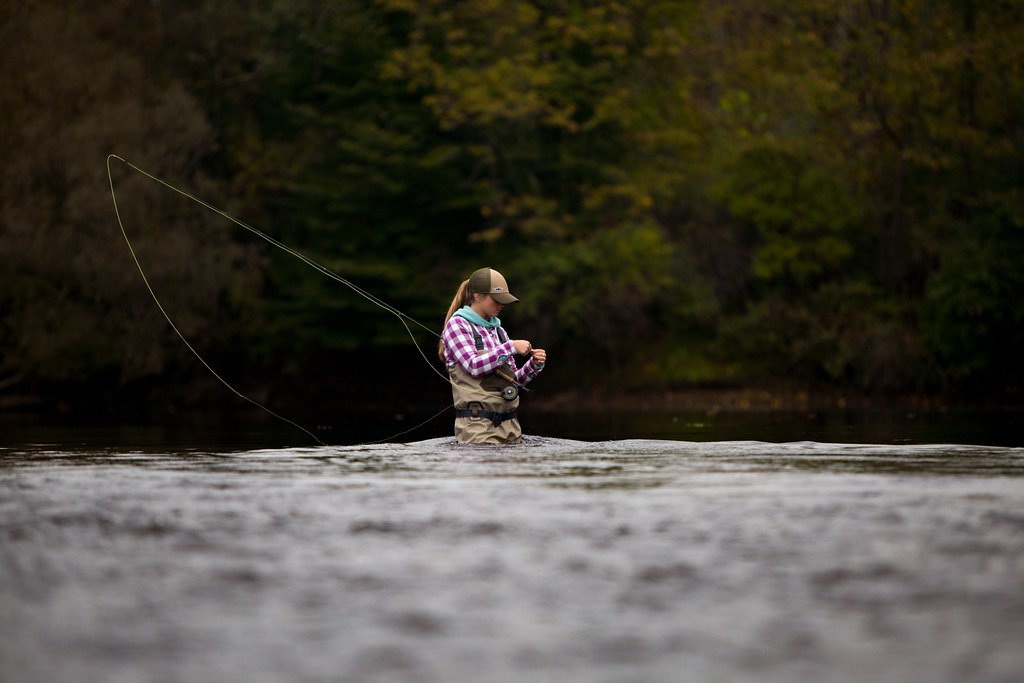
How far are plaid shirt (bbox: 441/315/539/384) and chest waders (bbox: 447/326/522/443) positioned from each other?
61 mm

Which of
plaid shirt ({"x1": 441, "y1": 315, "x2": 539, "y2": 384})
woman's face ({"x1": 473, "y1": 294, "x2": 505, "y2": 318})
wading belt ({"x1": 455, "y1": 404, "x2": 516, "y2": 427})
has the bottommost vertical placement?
wading belt ({"x1": 455, "y1": 404, "x2": 516, "y2": 427})

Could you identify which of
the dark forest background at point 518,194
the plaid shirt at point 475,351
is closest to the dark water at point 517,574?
the plaid shirt at point 475,351

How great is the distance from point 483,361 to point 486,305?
23.6 inches

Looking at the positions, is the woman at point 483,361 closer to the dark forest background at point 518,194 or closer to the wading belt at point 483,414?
the wading belt at point 483,414

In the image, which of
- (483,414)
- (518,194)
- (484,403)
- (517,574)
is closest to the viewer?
(517,574)

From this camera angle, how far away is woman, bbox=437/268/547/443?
11.9 meters

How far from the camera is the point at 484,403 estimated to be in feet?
40.5

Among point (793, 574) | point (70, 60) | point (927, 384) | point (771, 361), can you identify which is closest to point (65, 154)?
point (70, 60)

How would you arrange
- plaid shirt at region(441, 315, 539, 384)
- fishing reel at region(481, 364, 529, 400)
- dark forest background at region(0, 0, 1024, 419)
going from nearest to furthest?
plaid shirt at region(441, 315, 539, 384)
fishing reel at region(481, 364, 529, 400)
dark forest background at region(0, 0, 1024, 419)

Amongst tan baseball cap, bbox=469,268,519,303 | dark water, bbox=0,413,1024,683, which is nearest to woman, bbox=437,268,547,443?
tan baseball cap, bbox=469,268,519,303

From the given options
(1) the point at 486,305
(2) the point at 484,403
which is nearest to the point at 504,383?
(2) the point at 484,403

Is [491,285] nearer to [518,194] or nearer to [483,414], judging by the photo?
[483,414]

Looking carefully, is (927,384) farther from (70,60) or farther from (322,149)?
(70,60)

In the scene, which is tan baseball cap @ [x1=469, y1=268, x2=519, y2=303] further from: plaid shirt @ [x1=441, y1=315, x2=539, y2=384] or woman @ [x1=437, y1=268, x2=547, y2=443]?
plaid shirt @ [x1=441, y1=315, x2=539, y2=384]
